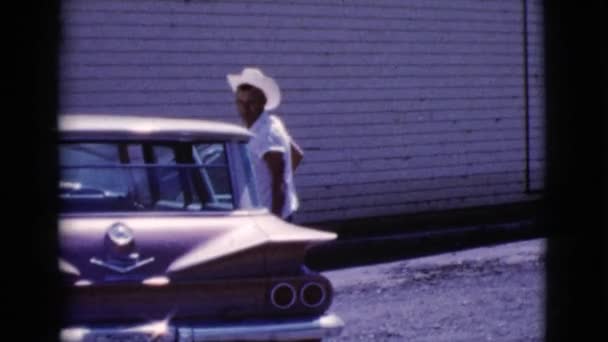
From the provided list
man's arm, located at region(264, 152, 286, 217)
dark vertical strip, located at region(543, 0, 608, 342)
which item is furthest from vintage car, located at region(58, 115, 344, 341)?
dark vertical strip, located at region(543, 0, 608, 342)

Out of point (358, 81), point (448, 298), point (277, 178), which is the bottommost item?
point (448, 298)

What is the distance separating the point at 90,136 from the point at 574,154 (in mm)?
2382

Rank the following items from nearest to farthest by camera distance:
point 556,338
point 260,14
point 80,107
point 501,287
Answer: point 556,338, point 501,287, point 80,107, point 260,14

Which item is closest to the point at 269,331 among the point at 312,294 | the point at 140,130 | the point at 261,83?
the point at 312,294

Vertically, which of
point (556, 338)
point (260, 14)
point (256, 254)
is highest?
point (260, 14)

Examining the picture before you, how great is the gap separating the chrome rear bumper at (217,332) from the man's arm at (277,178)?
1452 mm

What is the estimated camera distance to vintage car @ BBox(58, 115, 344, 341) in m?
4.84

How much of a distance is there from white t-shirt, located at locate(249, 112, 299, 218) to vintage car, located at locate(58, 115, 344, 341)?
106 centimetres

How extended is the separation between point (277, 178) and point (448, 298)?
8.37 feet

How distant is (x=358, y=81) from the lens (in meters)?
11.8

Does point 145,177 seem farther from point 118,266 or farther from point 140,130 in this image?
point 118,266

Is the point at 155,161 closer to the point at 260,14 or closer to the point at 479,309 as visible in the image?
the point at 479,309

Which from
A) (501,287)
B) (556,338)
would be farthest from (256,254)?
(501,287)

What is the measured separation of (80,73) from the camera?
9.96 m
